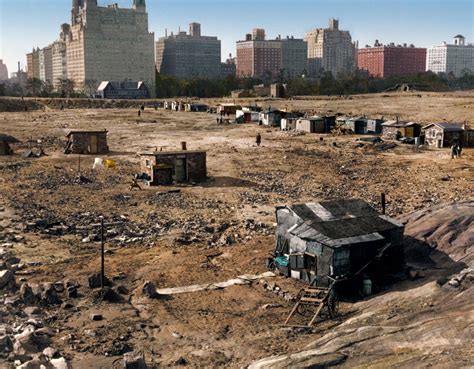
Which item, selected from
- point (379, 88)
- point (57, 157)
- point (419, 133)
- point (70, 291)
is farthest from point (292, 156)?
point (379, 88)

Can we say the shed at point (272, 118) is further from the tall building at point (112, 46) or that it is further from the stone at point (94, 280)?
the tall building at point (112, 46)

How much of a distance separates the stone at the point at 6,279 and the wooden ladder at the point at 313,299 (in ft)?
26.1

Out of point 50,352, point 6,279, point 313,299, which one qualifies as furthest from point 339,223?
point 6,279

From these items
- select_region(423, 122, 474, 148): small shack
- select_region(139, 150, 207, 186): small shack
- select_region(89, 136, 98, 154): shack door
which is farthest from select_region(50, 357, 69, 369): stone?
select_region(423, 122, 474, 148): small shack

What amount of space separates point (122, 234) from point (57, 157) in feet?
65.7

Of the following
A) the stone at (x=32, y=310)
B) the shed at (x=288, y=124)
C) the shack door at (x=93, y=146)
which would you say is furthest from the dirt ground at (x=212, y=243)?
the shed at (x=288, y=124)

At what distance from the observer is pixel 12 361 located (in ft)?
37.7

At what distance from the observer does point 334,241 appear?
1585 centimetres

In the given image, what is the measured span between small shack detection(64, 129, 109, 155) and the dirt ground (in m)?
1.28

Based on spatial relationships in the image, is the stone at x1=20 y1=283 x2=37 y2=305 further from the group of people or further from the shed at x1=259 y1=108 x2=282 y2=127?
the shed at x1=259 y1=108 x2=282 y2=127

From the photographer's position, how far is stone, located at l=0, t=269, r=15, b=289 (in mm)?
15758

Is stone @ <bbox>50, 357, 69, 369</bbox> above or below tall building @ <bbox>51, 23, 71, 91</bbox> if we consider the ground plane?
below

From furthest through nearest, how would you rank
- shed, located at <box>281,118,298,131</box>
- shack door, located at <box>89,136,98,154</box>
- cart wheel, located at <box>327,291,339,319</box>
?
shed, located at <box>281,118,298,131</box> → shack door, located at <box>89,136,98,154</box> → cart wheel, located at <box>327,291,339,319</box>

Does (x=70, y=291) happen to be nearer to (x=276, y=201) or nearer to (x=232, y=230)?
(x=232, y=230)
